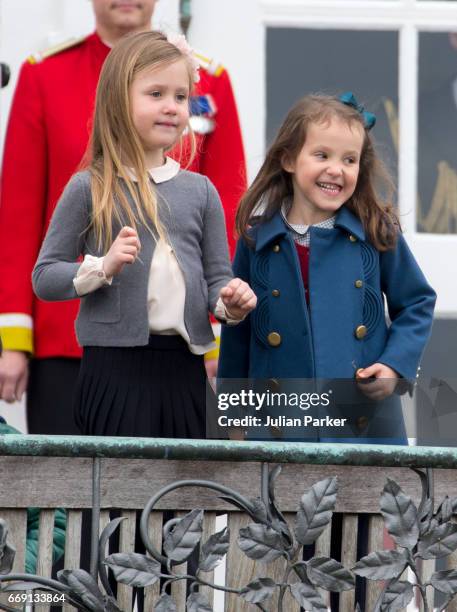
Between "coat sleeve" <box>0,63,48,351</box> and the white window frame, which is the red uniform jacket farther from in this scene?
the white window frame

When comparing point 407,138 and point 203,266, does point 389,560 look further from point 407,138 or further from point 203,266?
point 407,138

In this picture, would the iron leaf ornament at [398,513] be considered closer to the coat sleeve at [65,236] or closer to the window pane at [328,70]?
the coat sleeve at [65,236]

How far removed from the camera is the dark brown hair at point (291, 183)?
4031 mm

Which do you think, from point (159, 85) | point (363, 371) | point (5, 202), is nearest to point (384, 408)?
point (363, 371)

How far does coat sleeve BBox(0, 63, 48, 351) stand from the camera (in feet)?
14.5

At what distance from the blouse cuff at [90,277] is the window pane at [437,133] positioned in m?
1.50

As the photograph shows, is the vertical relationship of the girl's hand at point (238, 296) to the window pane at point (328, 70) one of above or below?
below

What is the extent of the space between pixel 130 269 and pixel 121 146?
279 millimetres

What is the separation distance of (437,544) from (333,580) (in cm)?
20

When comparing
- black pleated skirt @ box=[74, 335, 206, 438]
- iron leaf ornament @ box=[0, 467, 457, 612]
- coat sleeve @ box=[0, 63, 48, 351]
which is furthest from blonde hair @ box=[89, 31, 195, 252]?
iron leaf ornament @ box=[0, 467, 457, 612]

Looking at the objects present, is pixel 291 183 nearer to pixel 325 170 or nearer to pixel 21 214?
pixel 325 170

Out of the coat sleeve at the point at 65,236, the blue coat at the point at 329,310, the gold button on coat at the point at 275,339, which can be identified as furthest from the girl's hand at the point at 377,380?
the coat sleeve at the point at 65,236

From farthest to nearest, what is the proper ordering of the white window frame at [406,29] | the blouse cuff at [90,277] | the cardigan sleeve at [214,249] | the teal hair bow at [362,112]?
the white window frame at [406,29] → the teal hair bow at [362,112] → the cardigan sleeve at [214,249] → the blouse cuff at [90,277]

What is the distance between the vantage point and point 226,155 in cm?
448
